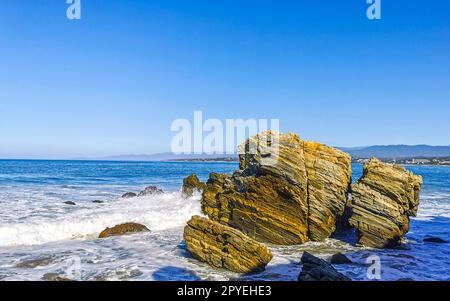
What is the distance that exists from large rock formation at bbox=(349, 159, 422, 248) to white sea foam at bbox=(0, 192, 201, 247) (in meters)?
13.3

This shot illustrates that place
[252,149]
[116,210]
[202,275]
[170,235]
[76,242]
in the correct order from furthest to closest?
[116,210]
[252,149]
[170,235]
[76,242]
[202,275]

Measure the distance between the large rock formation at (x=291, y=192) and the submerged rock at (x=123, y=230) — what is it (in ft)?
19.5

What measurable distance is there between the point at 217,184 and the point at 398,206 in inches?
540

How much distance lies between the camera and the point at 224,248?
638 inches

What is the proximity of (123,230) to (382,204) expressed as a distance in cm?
1579

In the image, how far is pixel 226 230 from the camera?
16656mm

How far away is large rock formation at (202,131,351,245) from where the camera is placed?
2177 centimetres

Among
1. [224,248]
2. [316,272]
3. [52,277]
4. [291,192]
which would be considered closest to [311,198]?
[291,192]

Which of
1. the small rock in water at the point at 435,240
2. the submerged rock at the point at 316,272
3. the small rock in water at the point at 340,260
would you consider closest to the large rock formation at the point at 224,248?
the small rock in water at the point at 340,260

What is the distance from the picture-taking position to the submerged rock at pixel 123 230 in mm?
23047

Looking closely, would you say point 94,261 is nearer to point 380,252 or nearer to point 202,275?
point 202,275
